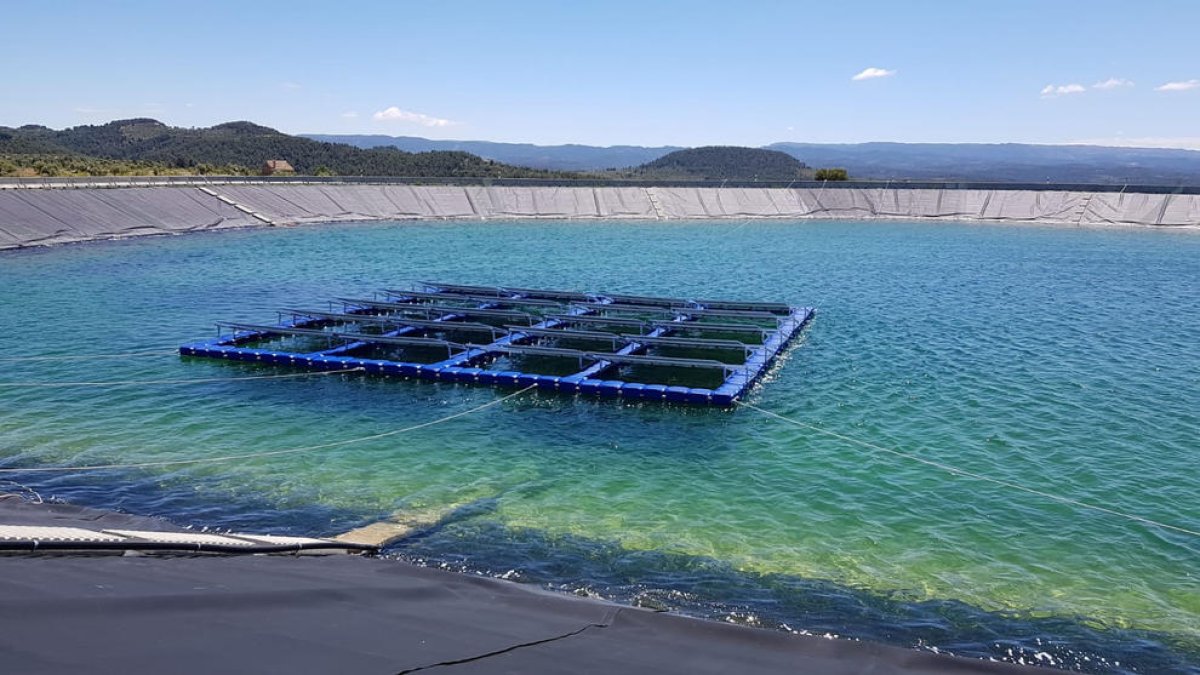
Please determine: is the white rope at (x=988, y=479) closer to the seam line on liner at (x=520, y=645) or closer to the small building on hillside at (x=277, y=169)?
the seam line on liner at (x=520, y=645)

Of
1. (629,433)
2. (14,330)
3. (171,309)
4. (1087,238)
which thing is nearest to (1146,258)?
(1087,238)

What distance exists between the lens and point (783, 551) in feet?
39.5

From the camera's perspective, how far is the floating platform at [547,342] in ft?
69.5

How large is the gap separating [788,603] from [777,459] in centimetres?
573

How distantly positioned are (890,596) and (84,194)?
54740mm

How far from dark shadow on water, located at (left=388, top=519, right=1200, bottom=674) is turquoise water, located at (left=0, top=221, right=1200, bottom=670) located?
0.05 meters

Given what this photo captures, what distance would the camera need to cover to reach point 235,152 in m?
127

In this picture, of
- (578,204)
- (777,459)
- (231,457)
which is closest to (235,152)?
(578,204)

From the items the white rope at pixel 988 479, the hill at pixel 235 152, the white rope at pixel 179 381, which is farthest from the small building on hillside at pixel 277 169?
the white rope at pixel 988 479

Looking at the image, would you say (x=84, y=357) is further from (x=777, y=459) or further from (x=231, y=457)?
(x=777, y=459)

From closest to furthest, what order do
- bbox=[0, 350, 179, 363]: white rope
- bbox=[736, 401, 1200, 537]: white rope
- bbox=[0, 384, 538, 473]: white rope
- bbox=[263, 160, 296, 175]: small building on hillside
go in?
bbox=[736, 401, 1200, 537]: white rope
bbox=[0, 384, 538, 473]: white rope
bbox=[0, 350, 179, 363]: white rope
bbox=[263, 160, 296, 175]: small building on hillside

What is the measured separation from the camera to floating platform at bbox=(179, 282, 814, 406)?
69.5ft

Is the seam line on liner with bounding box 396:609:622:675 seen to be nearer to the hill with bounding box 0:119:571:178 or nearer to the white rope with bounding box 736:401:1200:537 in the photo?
the white rope with bounding box 736:401:1200:537

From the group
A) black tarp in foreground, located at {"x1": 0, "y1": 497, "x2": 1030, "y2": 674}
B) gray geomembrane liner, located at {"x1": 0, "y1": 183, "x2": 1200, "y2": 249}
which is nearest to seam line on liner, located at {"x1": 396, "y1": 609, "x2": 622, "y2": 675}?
black tarp in foreground, located at {"x1": 0, "y1": 497, "x2": 1030, "y2": 674}
